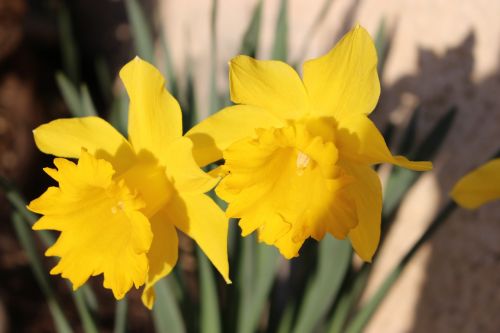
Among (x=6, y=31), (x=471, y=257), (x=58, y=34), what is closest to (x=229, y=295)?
(x=471, y=257)

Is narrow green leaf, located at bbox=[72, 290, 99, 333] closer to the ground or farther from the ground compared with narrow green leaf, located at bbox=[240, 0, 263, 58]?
closer to the ground

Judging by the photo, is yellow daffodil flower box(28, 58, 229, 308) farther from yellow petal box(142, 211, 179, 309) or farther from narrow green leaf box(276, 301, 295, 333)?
narrow green leaf box(276, 301, 295, 333)

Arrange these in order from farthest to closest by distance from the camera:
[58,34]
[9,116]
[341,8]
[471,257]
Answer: [58,34], [9,116], [341,8], [471,257]

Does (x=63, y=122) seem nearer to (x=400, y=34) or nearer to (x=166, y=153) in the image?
(x=166, y=153)

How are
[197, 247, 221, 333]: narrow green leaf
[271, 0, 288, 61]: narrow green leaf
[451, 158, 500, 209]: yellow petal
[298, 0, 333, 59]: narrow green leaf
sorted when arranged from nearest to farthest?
[451, 158, 500, 209]: yellow petal
[197, 247, 221, 333]: narrow green leaf
[271, 0, 288, 61]: narrow green leaf
[298, 0, 333, 59]: narrow green leaf

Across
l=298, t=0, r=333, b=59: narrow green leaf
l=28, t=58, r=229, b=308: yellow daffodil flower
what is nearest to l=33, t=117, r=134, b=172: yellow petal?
l=28, t=58, r=229, b=308: yellow daffodil flower

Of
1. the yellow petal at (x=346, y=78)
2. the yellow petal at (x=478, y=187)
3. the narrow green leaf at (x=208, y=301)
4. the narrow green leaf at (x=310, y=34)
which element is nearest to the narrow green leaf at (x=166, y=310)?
the narrow green leaf at (x=208, y=301)
